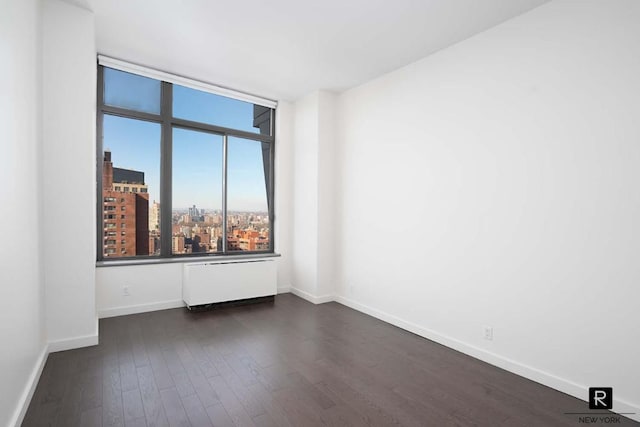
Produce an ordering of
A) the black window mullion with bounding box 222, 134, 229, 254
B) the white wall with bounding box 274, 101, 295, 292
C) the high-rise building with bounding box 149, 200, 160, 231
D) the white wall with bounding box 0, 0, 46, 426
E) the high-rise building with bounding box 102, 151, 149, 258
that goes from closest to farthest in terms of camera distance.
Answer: the white wall with bounding box 0, 0, 46, 426 < the high-rise building with bounding box 102, 151, 149, 258 < the high-rise building with bounding box 149, 200, 160, 231 < the black window mullion with bounding box 222, 134, 229, 254 < the white wall with bounding box 274, 101, 295, 292

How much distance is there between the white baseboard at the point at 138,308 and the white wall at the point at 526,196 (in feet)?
8.55

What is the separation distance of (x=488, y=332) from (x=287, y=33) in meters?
3.27

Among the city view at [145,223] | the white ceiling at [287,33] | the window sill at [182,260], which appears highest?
the white ceiling at [287,33]

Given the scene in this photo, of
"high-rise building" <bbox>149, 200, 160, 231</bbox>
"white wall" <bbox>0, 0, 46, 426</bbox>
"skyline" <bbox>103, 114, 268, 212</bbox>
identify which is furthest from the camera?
"high-rise building" <bbox>149, 200, 160, 231</bbox>

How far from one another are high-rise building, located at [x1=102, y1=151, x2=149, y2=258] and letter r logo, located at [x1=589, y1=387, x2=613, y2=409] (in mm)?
4518

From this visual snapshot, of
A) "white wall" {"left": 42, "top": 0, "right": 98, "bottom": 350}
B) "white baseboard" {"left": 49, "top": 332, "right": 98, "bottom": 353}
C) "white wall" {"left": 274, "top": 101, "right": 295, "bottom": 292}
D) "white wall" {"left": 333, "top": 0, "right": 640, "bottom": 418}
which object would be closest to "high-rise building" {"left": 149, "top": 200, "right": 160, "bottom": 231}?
"white wall" {"left": 42, "top": 0, "right": 98, "bottom": 350}

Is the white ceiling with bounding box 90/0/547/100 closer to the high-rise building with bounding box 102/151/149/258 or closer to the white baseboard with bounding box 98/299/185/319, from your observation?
the high-rise building with bounding box 102/151/149/258

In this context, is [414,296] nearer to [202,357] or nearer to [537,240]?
[537,240]

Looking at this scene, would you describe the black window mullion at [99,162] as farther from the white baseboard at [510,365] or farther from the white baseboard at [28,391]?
the white baseboard at [510,365]

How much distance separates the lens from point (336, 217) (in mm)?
4625

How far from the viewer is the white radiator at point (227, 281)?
4.00 m

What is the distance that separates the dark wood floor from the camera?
6.56 ft

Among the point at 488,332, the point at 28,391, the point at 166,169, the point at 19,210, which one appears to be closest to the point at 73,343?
the point at 28,391

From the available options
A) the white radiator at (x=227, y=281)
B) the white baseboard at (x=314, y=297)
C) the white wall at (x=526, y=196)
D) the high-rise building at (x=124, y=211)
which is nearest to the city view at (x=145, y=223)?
the high-rise building at (x=124, y=211)
